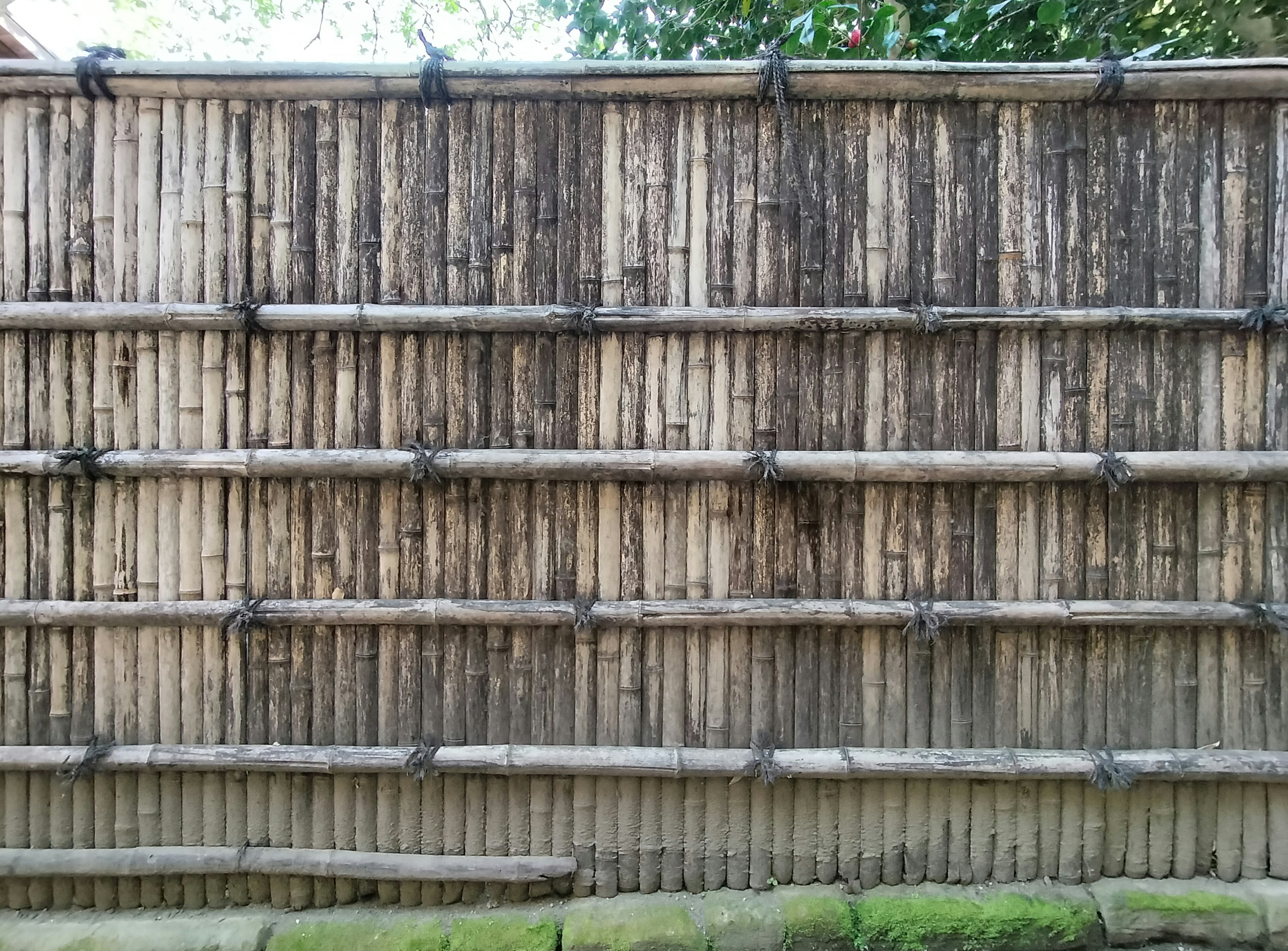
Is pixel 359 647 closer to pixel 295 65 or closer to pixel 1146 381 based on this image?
pixel 295 65

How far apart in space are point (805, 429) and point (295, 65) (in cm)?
280

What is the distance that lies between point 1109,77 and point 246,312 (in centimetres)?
397

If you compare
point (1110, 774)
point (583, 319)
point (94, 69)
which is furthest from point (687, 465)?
point (94, 69)

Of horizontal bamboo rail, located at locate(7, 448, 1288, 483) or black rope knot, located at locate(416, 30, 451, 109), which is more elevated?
black rope knot, located at locate(416, 30, 451, 109)

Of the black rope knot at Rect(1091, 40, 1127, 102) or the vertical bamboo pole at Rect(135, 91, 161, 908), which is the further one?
the vertical bamboo pole at Rect(135, 91, 161, 908)

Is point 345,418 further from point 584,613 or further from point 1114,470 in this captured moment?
point 1114,470

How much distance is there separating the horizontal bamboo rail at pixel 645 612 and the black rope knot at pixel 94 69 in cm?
233

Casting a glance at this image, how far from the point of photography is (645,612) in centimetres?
277

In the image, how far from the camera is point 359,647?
2850 mm

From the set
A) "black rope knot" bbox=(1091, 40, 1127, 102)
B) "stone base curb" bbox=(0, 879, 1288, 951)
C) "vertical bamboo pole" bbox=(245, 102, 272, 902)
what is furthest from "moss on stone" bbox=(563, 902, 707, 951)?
"black rope knot" bbox=(1091, 40, 1127, 102)

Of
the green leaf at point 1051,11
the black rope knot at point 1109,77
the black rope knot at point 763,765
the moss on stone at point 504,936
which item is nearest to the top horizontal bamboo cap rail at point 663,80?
the black rope knot at point 1109,77

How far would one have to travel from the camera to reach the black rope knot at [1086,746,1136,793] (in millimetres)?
2715

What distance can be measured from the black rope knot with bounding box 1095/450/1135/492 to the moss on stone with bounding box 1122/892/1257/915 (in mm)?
1888

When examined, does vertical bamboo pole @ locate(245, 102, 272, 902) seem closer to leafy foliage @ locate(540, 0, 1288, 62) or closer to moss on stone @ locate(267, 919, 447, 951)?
moss on stone @ locate(267, 919, 447, 951)
